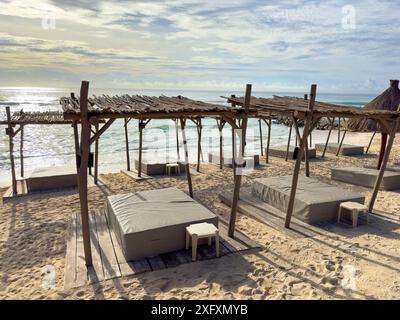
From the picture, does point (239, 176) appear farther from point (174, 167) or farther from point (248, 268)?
point (174, 167)

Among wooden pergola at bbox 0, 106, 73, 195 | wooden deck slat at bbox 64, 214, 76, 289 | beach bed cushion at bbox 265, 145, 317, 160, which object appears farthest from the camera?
beach bed cushion at bbox 265, 145, 317, 160

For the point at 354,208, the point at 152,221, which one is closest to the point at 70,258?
the point at 152,221

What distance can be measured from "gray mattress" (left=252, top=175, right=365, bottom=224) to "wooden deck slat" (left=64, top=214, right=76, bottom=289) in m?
5.33

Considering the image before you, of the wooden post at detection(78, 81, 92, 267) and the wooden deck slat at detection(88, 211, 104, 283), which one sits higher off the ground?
the wooden post at detection(78, 81, 92, 267)

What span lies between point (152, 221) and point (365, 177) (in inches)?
338

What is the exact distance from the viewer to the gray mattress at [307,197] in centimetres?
738

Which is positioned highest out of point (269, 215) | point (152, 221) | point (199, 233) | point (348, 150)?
point (348, 150)

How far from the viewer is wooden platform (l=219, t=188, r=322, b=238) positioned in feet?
22.8

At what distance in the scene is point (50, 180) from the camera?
10852 mm

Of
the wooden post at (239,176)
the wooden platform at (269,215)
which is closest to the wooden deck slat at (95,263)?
the wooden post at (239,176)

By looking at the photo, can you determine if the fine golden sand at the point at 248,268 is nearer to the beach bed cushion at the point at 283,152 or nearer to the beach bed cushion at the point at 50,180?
the beach bed cushion at the point at 50,180

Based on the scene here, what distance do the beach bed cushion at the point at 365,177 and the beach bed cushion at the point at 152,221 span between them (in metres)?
7.24

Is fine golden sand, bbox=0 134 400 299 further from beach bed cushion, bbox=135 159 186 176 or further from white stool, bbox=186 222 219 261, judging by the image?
beach bed cushion, bbox=135 159 186 176

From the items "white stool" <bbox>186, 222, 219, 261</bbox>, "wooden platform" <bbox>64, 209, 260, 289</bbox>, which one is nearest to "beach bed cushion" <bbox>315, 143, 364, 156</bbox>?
"wooden platform" <bbox>64, 209, 260, 289</bbox>
